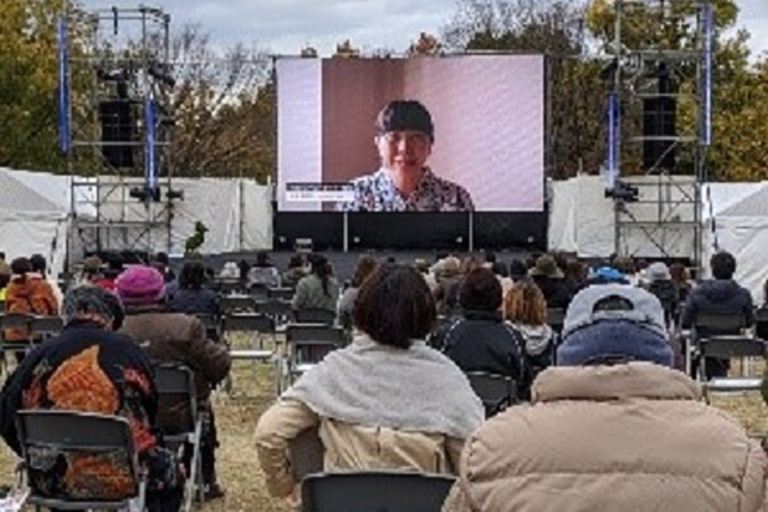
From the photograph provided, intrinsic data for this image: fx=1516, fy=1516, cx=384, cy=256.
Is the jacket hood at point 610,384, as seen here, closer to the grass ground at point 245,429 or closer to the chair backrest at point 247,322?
the grass ground at point 245,429

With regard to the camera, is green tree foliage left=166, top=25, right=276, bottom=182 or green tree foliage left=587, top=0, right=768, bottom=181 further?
green tree foliage left=166, top=25, right=276, bottom=182

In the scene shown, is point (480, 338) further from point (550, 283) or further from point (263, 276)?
point (263, 276)

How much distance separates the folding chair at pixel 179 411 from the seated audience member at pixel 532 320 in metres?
1.88

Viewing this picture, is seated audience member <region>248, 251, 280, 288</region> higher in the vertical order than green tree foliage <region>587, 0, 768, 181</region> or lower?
lower

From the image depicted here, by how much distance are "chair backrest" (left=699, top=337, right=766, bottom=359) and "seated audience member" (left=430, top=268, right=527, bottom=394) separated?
3318 mm

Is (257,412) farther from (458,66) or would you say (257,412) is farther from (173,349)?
(458,66)

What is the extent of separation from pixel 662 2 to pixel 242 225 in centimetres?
1045

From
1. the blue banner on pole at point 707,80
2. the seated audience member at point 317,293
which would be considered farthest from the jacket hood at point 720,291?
the blue banner on pole at point 707,80

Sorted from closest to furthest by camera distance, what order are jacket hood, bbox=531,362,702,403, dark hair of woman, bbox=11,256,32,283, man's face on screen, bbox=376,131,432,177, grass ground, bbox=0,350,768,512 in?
jacket hood, bbox=531,362,702,403 → grass ground, bbox=0,350,768,512 → dark hair of woman, bbox=11,256,32,283 → man's face on screen, bbox=376,131,432,177

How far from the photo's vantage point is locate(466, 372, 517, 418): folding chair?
21.1ft

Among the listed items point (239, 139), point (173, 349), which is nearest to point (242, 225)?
point (239, 139)

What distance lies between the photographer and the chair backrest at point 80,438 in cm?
534

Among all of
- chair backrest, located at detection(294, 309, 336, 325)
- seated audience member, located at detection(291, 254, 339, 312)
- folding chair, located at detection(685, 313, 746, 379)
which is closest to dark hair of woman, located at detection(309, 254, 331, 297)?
seated audience member, located at detection(291, 254, 339, 312)

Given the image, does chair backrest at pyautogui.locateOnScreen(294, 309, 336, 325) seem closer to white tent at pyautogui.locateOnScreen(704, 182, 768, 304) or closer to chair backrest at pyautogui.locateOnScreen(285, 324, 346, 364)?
chair backrest at pyautogui.locateOnScreen(285, 324, 346, 364)
